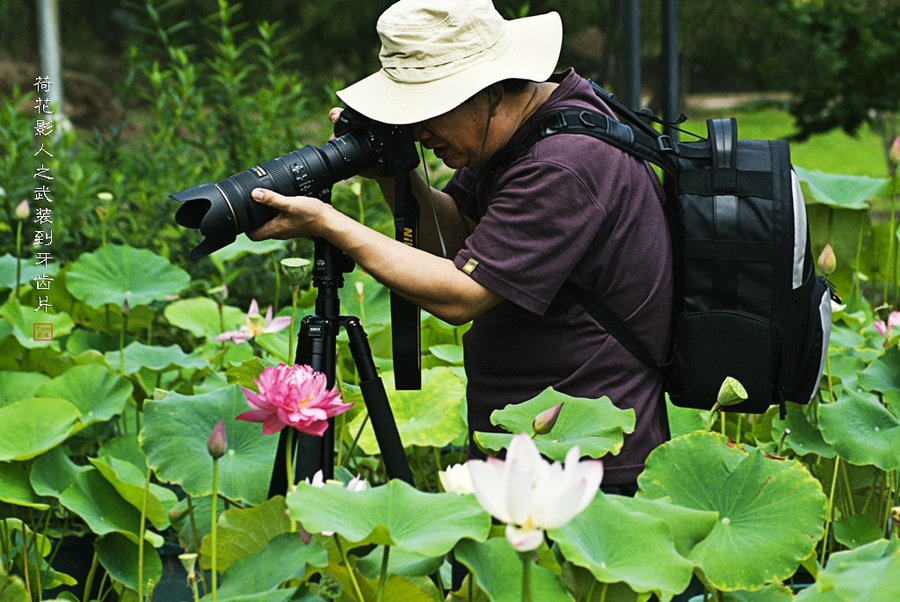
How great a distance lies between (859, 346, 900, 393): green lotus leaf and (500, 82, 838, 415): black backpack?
9.9 inches

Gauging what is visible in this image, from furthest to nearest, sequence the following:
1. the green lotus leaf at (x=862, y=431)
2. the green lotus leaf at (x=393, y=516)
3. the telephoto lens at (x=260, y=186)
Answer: the green lotus leaf at (x=862, y=431)
the telephoto lens at (x=260, y=186)
the green lotus leaf at (x=393, y=516)

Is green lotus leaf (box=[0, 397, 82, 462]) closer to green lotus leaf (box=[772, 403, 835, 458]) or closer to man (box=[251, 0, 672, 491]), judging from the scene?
man (box=[251, 0, 672, 491])

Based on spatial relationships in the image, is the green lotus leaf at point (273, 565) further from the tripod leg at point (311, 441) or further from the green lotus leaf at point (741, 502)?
the green lotus leaf at point (741, 502)

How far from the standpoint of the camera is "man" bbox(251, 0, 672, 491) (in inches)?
66.0

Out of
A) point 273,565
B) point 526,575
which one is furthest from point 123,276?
point 526,575

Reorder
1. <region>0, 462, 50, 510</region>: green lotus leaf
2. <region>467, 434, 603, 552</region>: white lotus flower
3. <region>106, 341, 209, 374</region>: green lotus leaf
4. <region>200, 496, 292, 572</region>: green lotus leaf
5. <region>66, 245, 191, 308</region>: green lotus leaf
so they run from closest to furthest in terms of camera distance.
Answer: <region>467, 434, 603, 552</region>: white lotus flower
<region>200, 496, 292, 572</region>: green lotus leaf
<region>0, 462, 50, 510</region>: green lotus leaf
<region>106, 341, 209, 374</region>: green lotus leaf
<region>66, 245, 191, 308</region>: green lotus leaf

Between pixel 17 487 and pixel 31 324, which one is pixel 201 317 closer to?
pixel 31 324

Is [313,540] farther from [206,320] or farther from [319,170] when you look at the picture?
Result: [206,320]

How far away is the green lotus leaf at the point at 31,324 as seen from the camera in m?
2.64

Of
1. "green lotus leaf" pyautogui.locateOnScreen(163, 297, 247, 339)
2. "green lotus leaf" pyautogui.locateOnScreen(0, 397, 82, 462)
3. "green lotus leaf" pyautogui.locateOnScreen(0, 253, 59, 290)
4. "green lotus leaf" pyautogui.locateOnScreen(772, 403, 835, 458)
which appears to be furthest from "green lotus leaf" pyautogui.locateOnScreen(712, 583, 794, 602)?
"green lotus leaf" pyautogui.locateOnScreen(0, 253, 59, 290)

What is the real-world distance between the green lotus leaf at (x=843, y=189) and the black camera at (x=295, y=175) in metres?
1.52

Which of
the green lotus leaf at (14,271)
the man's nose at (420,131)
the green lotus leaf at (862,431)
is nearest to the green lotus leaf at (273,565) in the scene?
the man's nose at (420,131)

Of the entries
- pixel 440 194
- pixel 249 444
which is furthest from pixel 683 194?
pixel 249 444

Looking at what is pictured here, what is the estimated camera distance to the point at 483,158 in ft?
5.86
